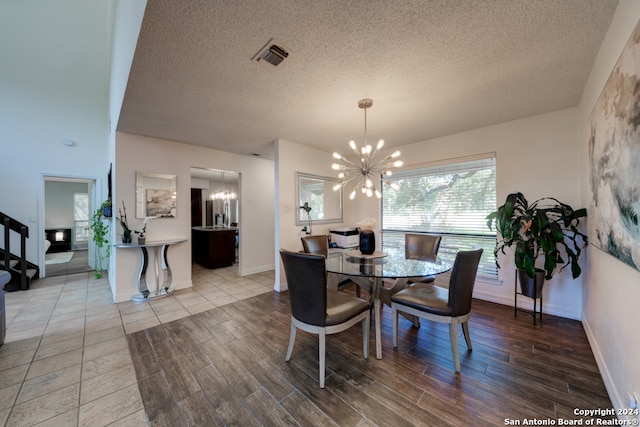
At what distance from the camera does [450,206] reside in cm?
364

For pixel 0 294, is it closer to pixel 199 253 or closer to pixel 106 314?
pixel 106 314

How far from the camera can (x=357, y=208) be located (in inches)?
193

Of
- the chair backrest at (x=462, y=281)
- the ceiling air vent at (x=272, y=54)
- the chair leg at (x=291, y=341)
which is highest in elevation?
the ceiling air vent at (x=272, y=54)

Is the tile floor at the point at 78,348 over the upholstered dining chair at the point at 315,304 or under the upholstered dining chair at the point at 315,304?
under

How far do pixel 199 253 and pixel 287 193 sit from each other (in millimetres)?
3166

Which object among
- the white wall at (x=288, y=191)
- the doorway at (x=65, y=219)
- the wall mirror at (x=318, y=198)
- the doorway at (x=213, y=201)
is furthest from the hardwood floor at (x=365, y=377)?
the doorway at (x=65, y=219)

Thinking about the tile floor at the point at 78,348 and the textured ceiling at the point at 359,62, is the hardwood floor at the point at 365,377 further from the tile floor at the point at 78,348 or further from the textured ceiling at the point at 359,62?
the textured ceiling at the point at 359,62

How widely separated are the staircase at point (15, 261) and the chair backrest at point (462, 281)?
20.0 feet

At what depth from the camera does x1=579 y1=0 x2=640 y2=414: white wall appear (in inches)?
49.9

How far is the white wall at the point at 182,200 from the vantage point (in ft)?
11.2

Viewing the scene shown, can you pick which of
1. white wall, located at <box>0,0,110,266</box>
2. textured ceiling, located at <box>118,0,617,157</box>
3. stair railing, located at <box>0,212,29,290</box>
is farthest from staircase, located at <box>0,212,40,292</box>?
textured ceiling, located at <box>118,0,617,157</box>

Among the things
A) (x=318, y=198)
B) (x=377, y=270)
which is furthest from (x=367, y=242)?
(x=318, y=198)

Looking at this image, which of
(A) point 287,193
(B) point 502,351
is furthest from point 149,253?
(B) point 502,351

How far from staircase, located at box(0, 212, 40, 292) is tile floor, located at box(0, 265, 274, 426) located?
209mm
